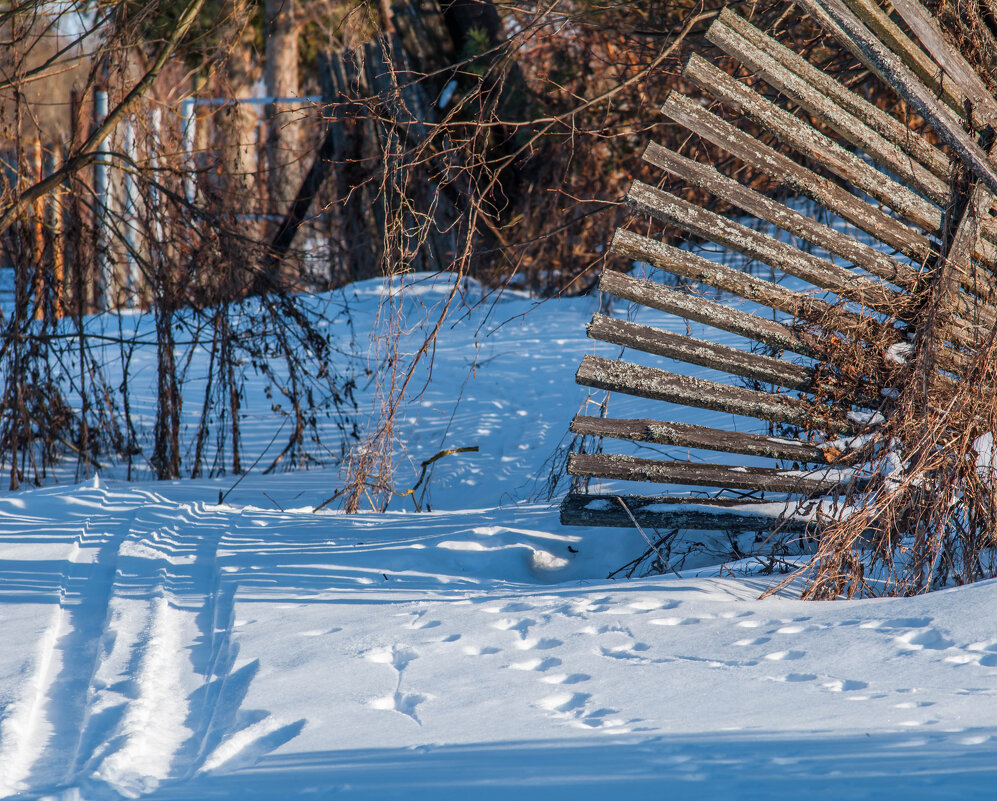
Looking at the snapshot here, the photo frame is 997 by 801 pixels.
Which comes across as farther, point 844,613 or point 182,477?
point 182,477

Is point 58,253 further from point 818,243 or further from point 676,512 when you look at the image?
point 818,243

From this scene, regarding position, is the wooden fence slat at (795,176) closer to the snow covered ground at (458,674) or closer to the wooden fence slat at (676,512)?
the wooden fence slat at (676,512)

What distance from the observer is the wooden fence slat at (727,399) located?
3662 millimetres

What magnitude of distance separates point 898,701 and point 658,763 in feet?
2.28

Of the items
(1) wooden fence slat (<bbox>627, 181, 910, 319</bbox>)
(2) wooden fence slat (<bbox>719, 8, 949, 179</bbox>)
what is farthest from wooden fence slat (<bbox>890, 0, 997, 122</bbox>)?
(1) wooden fence slat (<bbox>627, 181, 910, 319</bbox>)

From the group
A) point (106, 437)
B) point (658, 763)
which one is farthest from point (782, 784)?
point (106, 437)

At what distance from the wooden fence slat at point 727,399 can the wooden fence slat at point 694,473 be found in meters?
0.21

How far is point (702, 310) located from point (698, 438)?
1.74 feet

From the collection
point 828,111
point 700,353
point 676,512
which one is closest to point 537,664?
point 676,512

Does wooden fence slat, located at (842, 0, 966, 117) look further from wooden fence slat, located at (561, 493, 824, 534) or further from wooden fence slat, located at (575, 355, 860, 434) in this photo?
wooden fence slat, located at (561, 493, 824, 534)

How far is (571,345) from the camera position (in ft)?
27.8

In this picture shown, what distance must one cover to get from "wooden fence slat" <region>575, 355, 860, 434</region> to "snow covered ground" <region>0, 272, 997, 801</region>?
26.7 inches

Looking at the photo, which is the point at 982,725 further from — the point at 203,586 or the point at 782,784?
the point at 203,586

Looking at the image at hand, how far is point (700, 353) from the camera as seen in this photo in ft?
12.0
